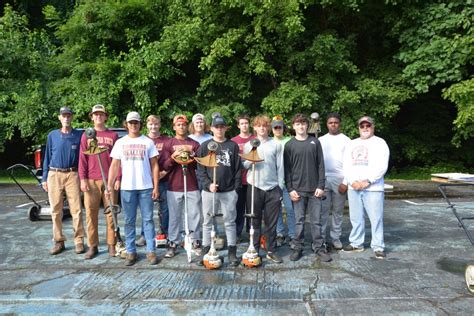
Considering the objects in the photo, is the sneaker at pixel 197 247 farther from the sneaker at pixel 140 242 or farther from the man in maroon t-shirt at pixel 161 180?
the sneaker at pixel 140 242

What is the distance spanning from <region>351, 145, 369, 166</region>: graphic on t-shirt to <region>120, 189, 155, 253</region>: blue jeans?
2631mm

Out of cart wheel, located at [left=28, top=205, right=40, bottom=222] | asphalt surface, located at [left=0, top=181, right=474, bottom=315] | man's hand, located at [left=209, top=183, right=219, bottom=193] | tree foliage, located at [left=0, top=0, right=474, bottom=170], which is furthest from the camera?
tree foliage, located at [left=0, top=0, right=474, bottom=170]

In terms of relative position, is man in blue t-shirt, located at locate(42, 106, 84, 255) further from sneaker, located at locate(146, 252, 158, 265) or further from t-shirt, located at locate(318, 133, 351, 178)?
t-shirt, located at locate(318, 133, 351, 178)

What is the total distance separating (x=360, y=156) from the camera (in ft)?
19.5

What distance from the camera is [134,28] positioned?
16.0 meters

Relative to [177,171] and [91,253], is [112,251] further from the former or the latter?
[177,171]

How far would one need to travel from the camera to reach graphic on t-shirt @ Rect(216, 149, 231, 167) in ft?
18.3

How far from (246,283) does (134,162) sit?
1959 mm

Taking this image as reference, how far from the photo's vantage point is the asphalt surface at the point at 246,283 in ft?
14.0

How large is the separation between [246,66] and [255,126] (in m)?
9.28

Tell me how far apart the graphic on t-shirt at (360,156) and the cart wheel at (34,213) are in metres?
5.56

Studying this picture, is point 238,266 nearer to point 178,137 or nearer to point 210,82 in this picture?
point 178,137

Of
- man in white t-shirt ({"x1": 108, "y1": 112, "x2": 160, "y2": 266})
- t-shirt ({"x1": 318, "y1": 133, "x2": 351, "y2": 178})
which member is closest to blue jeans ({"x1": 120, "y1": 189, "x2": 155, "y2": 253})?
man in white t-shirt ({"x1": 108, "y1": 112, "x2": 160, "y2": 266})

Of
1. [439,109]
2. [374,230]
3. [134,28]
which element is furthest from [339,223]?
[439,109]
